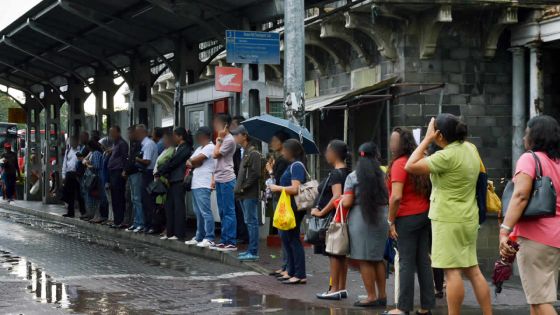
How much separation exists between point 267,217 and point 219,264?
6.27 feet

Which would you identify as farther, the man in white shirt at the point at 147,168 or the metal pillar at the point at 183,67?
the metal pillar at the point at 183,67

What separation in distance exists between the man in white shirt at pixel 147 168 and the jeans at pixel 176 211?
0.83 metres

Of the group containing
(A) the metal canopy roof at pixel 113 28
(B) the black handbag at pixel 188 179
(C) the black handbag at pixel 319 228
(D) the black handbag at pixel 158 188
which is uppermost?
(A) the metal canopy roof at pixel 113 28

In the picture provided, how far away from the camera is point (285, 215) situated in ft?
33.7

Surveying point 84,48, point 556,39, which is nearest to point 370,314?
point 556,39

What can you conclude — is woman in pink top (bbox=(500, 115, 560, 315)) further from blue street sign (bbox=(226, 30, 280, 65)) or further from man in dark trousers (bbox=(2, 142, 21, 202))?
man in dark trousers (bbox=(2, 142, 21, 202))

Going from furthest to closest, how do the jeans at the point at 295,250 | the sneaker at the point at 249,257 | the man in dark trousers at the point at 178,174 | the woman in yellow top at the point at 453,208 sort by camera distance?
the man in dark trousers at the point at 178,174 → the sneaker at the point at 249,257 → the jeans at the point at 295,250 → the woman in yellow top at the point at 453,208

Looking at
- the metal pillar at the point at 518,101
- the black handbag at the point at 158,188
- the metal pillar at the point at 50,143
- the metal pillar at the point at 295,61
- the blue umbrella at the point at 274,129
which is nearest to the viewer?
the blue umbrella at the point at 274,129

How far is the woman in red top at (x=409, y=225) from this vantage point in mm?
8125

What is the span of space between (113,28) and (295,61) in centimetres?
653

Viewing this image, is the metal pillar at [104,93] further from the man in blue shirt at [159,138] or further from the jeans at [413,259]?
the jeans at [413,259]

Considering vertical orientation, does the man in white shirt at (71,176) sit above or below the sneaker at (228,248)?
above

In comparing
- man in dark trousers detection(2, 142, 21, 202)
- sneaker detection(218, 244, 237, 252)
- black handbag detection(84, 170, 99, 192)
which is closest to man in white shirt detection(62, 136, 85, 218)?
black handbag detection(84, 170, 99, 192)

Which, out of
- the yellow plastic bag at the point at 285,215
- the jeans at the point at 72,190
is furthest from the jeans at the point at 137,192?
the yellow plastic bag at the point at 285,215
